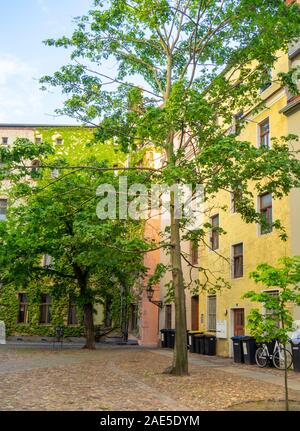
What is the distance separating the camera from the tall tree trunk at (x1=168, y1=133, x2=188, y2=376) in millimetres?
13922

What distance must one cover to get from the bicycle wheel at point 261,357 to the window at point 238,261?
4.61m

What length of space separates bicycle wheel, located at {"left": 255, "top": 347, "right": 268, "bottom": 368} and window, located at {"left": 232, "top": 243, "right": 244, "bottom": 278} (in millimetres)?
4605

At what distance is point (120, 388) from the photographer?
37.2ft

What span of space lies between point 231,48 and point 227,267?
420 inches

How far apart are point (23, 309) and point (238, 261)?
19.9 meters

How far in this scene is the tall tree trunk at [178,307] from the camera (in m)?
13.9

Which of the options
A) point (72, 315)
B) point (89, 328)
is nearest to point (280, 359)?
point (89, 328)

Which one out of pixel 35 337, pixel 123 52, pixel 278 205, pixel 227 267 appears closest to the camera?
pixel 123 52

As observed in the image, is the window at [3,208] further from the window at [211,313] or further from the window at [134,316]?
the window at [211,313]

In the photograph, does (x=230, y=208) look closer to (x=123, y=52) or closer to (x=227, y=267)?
(x=227, y=267)

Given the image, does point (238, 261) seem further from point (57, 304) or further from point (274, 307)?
point (57, 304)

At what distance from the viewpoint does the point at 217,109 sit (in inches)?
607

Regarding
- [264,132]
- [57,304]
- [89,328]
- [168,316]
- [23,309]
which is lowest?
[89,328]
